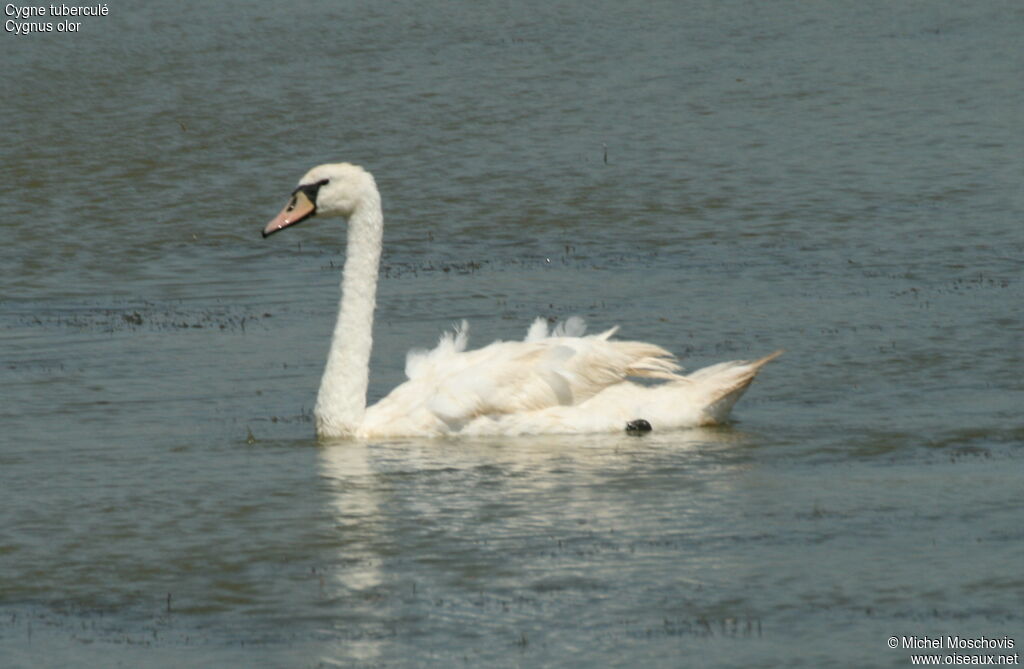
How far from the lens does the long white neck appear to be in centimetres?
1030

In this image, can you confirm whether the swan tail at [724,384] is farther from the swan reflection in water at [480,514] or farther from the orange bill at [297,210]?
the orange bill at [297,210]

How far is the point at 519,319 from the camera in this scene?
42.9 ft

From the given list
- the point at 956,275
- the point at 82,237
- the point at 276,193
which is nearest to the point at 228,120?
the point at 276,193

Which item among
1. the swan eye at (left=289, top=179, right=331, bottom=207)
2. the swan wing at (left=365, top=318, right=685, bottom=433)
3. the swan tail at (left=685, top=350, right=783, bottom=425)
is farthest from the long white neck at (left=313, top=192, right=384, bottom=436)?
the swan tail at (left=685, top=350, right=783, bottom=425)

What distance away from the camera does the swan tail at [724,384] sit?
33.4 ft

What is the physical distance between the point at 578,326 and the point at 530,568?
3219 millimetres

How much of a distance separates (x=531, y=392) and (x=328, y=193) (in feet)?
5.45

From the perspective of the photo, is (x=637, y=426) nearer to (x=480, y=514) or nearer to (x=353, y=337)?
(x=353, y=337)

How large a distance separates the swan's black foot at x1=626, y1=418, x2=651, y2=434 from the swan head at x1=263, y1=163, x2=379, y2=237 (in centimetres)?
191

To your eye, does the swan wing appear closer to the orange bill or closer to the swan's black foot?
the swan's black foot

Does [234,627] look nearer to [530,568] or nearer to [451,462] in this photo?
[530,568]

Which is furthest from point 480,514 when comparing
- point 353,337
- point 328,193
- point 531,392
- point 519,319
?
point 519,319

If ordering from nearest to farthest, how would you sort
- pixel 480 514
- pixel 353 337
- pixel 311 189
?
1. pixel 480 514
2. pixel 353 337
3. pixel 311 189

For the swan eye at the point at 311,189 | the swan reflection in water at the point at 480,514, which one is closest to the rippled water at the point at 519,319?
the swan reflection in water at the point at 480,514
